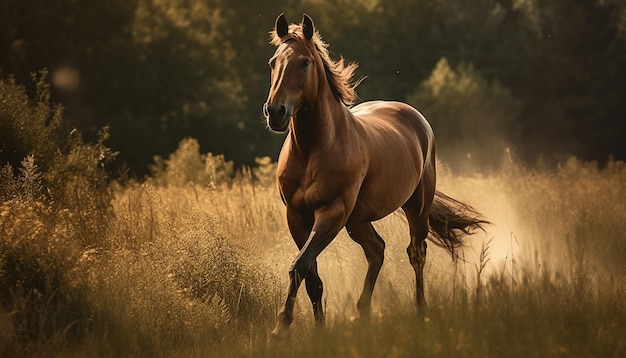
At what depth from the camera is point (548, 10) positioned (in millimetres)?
39062

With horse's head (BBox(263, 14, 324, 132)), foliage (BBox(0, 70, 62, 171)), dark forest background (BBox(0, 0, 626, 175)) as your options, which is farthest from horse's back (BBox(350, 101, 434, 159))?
dark forest background (BBox(0, 0, 626, 175))

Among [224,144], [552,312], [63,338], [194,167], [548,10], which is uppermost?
[548,10]

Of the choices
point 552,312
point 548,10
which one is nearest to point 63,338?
point 552,312

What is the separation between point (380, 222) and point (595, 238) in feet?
8.94

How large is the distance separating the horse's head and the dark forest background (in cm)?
2672

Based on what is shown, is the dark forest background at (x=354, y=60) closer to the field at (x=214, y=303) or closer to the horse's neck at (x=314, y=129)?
the field at (x=214, y=303)

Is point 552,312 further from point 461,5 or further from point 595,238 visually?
point 461,5

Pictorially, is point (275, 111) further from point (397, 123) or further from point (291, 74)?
point (397, 123)

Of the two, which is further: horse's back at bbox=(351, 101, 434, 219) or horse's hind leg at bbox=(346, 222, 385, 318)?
horse's hind leg at bbox=(346, 222, 385, 318)

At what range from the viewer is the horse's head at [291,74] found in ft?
19.9

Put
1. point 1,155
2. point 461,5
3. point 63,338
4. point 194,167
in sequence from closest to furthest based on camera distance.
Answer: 1. point 63,338
2. point 1,155
3. point 194,167
4. point 461,5

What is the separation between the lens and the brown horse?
20.5ft

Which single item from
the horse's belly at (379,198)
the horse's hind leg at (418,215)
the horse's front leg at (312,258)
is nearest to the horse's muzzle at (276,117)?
the horse's front leg at (312,258)

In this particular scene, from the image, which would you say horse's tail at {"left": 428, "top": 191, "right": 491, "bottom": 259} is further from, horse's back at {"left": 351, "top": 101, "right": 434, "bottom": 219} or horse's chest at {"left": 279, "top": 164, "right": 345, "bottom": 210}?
horse's chest at {"left": 279, "top": 164, "right": 345, "bottom": 210}
